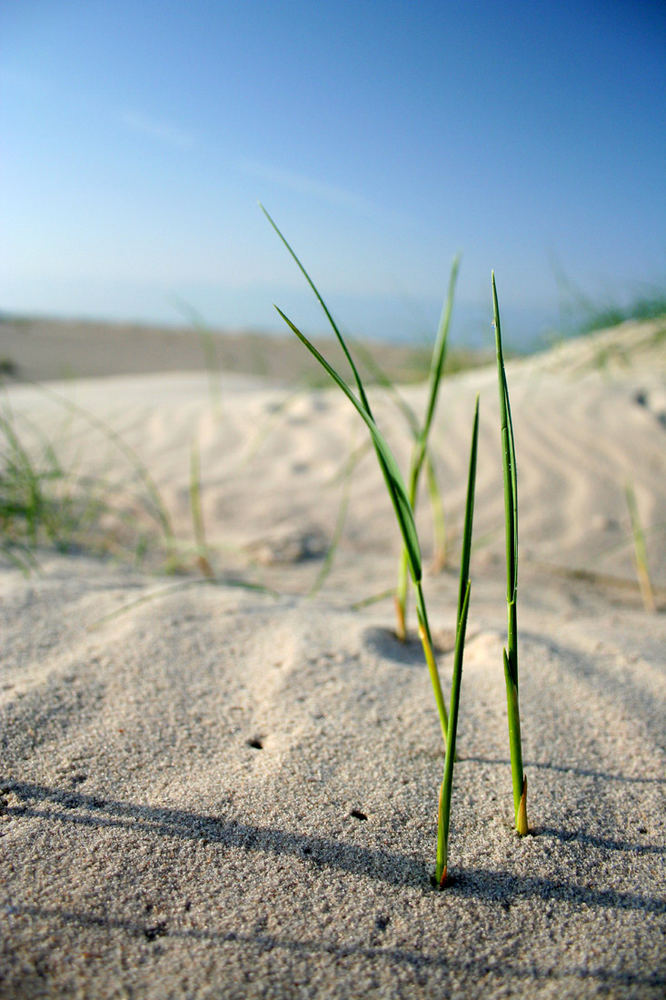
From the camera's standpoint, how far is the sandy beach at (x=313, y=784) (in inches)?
29.8

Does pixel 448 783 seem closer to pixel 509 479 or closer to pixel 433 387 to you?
pixel 509 479

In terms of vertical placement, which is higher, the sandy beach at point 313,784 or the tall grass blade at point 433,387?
the tall grass blade at point 433,387

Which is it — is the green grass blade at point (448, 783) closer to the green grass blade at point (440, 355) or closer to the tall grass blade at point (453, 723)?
the tall grass blade at point (453, 723)

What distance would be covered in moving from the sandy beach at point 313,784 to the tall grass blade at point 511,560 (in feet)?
0.23

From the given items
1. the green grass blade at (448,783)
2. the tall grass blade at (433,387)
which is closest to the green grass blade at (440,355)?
the tall grass blade at (433,387)

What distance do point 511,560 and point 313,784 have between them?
44cm

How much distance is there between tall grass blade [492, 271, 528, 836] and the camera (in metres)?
0.78

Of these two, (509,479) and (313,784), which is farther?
(313,784)

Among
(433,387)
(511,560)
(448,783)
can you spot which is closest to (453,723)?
(448,783)

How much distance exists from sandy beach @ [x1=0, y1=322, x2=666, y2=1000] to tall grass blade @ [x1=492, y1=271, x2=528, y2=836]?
70 mm

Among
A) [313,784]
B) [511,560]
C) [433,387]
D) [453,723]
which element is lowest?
[313,784]

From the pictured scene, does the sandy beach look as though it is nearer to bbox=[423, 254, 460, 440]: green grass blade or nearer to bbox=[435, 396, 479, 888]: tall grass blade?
bbox=[435, 396, 479, 888]: tall grass blade

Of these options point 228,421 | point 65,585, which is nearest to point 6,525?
point 65,585

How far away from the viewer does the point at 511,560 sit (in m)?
0.81
